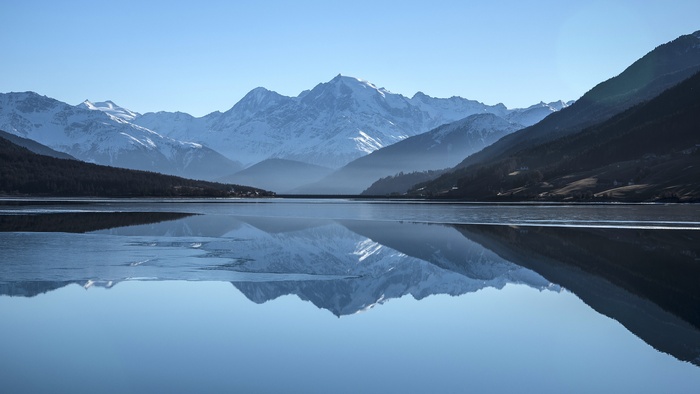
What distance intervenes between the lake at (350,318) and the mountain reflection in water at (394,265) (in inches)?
8.0

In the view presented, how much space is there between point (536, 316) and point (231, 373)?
1615 centimetres

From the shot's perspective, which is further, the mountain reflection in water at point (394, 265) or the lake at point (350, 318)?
the mountain reflection in water at point (394, 265)

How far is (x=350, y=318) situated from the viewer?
1323 inches

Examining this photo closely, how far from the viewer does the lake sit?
77.2 ft

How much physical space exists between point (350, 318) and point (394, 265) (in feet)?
61.0

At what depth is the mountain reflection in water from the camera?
120ft

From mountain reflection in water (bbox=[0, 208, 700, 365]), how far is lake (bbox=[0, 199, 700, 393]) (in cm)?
20

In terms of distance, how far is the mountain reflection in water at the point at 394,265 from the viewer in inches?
1446

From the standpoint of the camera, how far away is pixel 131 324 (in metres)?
31.4

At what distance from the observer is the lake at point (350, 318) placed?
2353 centimetres

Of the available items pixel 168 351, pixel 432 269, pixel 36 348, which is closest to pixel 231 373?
pixel 168 351

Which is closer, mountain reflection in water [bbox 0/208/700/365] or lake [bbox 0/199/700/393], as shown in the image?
lake [bbox 0/199/700/393]

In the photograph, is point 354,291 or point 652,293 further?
point 354,291

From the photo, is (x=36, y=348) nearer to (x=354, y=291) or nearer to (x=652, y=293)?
(x=354, y=291)
